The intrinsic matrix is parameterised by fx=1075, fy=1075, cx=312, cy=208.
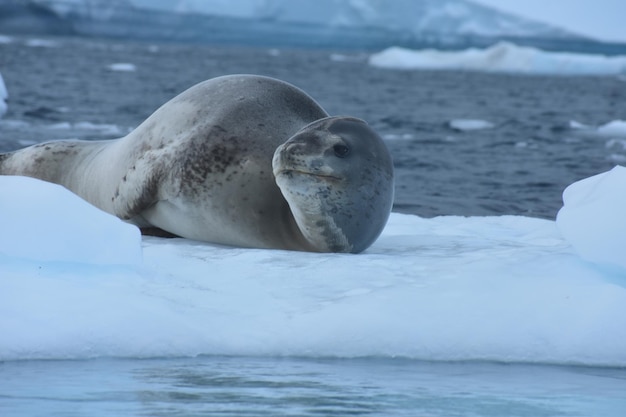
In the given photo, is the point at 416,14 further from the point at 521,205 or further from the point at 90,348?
the point at 90,348

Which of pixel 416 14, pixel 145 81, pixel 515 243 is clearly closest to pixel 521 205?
pixel 515 243

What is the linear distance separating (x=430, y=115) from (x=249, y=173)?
32.1 feet

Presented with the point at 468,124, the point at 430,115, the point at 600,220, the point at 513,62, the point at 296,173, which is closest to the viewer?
the point at 600,220

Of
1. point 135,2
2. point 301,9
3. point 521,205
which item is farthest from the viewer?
point 301,9

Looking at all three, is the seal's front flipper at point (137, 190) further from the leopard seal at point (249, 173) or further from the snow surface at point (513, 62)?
the snow surface at point (513, 62)

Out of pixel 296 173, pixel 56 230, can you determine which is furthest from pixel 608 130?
pixel 56 230

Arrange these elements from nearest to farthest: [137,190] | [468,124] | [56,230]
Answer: [56,230] < [137,190] < [468,124]

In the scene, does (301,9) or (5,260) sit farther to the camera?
(301,9)

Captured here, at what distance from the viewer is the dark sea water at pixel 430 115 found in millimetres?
6742

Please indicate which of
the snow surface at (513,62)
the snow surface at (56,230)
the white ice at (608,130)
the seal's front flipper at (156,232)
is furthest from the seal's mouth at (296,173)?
the snow surface at (513,62)

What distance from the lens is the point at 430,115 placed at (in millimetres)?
13367

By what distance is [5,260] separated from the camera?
110 inches

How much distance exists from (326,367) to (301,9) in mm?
41693

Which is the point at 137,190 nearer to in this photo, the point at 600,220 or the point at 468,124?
the point at 600,220
